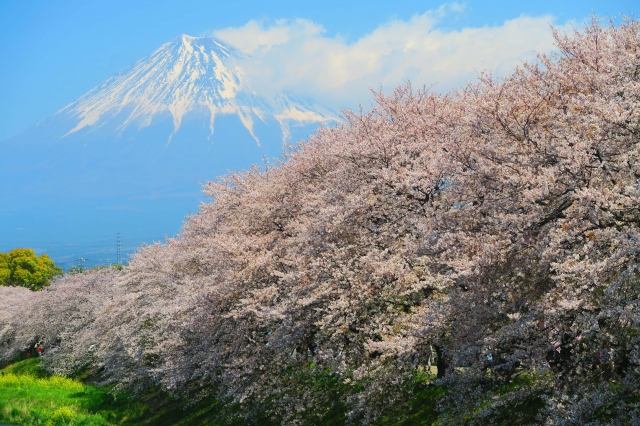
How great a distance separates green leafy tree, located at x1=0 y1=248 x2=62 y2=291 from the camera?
90600 millimetres

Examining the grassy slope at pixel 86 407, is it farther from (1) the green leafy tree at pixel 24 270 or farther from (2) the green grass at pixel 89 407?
(1) the green leafy tree at pixel 24 270

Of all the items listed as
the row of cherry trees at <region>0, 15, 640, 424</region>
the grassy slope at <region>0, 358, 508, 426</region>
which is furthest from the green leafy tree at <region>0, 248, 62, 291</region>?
the row of cherry trees at <region>0, 15, 640, 424</region>

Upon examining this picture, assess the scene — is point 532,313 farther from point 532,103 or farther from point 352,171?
point 352,171

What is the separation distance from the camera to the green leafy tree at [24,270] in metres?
90.6

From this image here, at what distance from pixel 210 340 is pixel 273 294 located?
415 centimetres

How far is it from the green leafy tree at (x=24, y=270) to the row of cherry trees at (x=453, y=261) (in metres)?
73.1

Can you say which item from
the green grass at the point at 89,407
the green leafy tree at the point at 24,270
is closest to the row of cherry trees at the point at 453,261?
the green grass at the point at 89,407

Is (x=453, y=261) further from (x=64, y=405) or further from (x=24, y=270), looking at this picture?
(x=24, y=270)

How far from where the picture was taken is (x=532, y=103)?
14445 mm

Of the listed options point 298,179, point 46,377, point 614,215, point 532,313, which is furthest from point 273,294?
point 46,377

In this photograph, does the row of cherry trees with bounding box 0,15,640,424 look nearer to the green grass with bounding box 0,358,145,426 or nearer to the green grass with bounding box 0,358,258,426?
the green grass with bounding box 0,358,258,426

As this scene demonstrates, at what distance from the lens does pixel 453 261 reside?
36.8ft

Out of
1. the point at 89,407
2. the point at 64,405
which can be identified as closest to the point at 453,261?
the point at 89,407

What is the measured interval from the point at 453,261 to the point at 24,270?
92495mm
